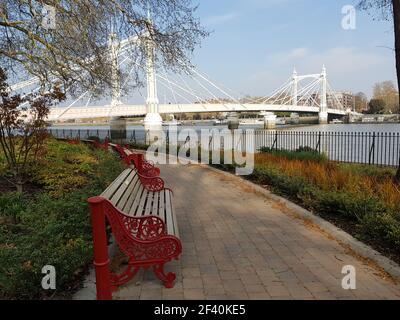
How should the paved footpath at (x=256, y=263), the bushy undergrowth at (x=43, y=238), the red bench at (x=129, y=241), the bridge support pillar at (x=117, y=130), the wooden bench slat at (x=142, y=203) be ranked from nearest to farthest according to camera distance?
the red bench at (x=129, y=241) < the bushy undergrowth at (x=43, y=238) < the paved footpath at (x=256, y=263) < the wooden bench slat at (x=142, y=203) < the bridge support pillar at (x=117, y=130)

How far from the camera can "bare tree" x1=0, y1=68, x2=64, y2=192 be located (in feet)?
21.1

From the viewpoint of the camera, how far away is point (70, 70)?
9250 mm

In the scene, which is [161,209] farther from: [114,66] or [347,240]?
[114,66]

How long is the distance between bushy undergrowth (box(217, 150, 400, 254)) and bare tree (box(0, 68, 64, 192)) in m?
4.93

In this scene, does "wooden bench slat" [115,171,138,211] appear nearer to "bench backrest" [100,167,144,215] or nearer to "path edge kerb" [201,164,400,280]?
"bench backrest" [100,167,144,215]

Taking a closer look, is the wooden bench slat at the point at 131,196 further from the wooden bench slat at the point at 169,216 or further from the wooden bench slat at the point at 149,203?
the wooden bench slat at the point at 169,216

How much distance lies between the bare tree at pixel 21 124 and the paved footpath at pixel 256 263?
3336mm

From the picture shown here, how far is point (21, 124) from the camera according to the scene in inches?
265

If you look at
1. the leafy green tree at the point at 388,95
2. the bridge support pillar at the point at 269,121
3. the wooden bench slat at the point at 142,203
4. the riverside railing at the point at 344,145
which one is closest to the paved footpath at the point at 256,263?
the wooden bench slat at the point at 142,203

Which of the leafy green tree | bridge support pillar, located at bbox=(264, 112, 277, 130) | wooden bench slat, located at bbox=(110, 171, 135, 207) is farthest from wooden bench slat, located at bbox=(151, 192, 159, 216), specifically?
the leafy green tree

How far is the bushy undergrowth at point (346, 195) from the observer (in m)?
4.18

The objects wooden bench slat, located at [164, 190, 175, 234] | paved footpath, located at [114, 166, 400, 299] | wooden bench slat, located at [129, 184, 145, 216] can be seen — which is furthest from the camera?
wooden bench slat, located at [129, 184, 145, 216]

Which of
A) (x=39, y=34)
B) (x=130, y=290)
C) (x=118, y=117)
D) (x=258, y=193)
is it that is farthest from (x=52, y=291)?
(x=118, y=117)

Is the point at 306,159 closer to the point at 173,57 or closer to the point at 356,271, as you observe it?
the point at 173,57
